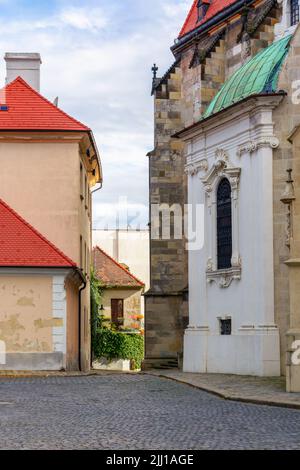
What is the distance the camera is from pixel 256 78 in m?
28.3

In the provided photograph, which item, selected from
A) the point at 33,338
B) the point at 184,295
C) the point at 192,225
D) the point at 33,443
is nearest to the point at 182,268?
the point at 184,295

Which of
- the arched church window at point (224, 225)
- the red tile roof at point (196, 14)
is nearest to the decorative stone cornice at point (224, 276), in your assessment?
the arched church window at point (224, 225)

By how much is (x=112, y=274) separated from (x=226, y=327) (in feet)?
93.6

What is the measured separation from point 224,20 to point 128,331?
21.1m

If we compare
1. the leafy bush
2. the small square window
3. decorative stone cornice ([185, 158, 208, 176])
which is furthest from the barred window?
the leafy bush

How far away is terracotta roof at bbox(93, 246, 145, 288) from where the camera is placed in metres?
56.3

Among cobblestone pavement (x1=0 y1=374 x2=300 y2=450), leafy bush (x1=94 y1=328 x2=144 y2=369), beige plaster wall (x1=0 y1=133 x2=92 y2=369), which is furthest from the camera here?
leafy bush (x1=94 y1=328 x2=144 y2=369)

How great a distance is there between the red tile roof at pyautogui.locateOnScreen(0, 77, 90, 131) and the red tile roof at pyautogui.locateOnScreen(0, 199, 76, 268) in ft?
12.2

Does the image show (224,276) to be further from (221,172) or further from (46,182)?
(46,182)

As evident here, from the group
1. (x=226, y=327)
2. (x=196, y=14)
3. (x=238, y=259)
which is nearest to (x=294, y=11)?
(x=196, y=14)

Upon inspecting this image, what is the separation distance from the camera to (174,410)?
57.1 ft

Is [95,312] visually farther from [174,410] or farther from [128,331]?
[174,410]

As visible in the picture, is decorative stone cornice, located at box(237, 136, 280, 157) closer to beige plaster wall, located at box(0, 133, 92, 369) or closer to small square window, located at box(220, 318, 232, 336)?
small square window, located at box(220, 318, 232, 336)

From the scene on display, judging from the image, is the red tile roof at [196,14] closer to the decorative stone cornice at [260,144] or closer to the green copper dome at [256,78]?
the green copper dome at [256,78]
